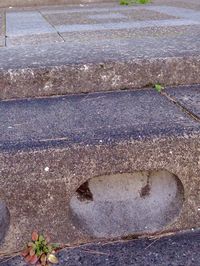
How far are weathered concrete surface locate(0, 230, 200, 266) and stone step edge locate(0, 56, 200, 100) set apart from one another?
0.63 m

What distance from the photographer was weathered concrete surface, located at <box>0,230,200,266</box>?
1249 mm

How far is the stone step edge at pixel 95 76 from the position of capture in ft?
5.26

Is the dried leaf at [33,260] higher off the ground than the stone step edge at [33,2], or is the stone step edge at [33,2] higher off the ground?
the stone step edge at [33,2]

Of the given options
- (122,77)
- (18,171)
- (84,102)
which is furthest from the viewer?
(122,77)

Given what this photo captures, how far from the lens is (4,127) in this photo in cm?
136

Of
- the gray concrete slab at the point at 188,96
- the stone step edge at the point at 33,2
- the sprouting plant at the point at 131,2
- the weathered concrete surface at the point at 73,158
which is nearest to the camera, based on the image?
the weathered concrete surface at the point at 73,158

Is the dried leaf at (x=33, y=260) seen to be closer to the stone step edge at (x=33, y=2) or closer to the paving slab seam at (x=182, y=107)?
the paving slab seam at (x=182, y=107)

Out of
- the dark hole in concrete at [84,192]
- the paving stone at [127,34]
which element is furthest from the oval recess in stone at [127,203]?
the paving stone at [127,34]

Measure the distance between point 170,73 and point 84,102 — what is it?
39 centimetres

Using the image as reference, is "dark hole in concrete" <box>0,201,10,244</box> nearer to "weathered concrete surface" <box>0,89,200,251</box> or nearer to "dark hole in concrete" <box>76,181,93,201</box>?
"weathered concrete surface" <box>0,89,200,251</box>

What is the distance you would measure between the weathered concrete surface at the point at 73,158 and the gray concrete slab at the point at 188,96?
0.08 m

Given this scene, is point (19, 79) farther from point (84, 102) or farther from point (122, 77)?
point (122, 77)

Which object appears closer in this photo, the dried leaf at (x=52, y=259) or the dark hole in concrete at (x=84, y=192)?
the dried leaf at (x=52, y=259)

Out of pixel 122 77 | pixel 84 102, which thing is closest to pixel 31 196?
pixel 84 102
